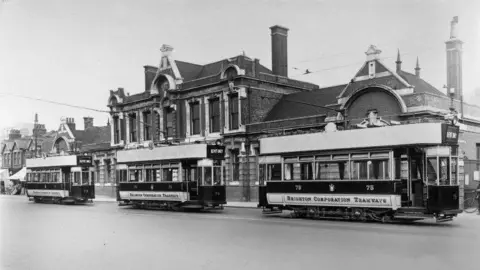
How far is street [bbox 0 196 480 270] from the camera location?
9422 mm

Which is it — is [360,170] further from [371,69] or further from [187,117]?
[187,117]

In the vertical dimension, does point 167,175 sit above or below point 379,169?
below

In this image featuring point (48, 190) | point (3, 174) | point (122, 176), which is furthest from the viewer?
point (3, 174)

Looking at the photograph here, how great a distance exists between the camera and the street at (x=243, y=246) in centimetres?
942

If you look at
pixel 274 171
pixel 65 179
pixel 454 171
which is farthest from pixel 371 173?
pixel 65 179

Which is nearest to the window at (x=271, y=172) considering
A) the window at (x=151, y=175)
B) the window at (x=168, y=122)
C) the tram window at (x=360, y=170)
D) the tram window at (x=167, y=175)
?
the tram window at (x=360, y=170)

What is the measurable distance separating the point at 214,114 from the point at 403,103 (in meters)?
15.1

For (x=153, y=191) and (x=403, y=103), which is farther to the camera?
(x=153, y=191)

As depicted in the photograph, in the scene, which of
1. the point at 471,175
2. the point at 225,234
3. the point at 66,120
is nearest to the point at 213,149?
the point at 225,234

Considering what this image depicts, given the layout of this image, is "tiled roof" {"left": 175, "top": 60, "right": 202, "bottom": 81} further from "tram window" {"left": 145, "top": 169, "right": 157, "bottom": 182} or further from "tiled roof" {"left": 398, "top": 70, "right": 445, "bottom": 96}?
"tiled roof" {"left": 398, "top": 70, "right": 445, "bottom": 96}

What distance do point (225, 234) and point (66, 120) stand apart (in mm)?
45159

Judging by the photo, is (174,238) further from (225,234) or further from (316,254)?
(316,254)

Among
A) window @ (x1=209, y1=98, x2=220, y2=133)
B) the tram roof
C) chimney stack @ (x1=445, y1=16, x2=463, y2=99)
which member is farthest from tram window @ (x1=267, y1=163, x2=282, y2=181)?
window @ (x1=209, y1=98, x2=220, y2=133)

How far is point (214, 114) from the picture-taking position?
117 feet
